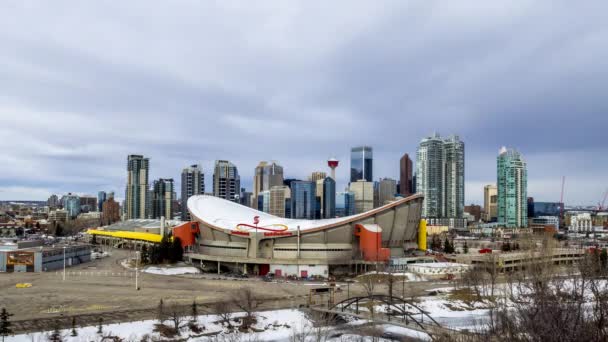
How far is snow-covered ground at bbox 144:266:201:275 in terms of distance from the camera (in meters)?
60.8

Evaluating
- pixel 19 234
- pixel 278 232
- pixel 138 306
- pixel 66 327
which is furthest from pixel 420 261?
pixel 19 234

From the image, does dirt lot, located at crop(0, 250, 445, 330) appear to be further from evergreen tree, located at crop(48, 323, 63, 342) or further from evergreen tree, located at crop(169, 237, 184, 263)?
evergreen tree, located at crop(169, 237, 184, 263)

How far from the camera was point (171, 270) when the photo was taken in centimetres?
6184

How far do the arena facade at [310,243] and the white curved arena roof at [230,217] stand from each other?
0.73 ft

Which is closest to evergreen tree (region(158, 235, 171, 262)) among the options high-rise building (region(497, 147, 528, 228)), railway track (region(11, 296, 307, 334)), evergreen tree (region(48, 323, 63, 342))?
railway track (region(11, 296, 307, 334))

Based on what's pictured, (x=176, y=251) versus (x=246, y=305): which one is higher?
(x=176, y=251)

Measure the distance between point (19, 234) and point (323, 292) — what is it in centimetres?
12026

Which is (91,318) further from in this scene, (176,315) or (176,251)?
(176,251)

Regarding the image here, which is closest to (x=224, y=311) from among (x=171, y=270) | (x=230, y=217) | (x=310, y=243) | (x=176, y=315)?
(x=176, y=315)

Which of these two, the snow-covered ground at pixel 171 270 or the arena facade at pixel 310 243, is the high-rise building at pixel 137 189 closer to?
the arena facade at pixel 310 243

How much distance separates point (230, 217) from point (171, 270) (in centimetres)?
1391

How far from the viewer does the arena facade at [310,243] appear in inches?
2365

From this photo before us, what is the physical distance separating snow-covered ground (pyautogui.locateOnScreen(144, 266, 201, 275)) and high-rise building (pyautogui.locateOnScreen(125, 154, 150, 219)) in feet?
453

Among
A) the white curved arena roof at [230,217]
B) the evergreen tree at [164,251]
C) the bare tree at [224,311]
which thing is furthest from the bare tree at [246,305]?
the evergreen tree at [164,251]
